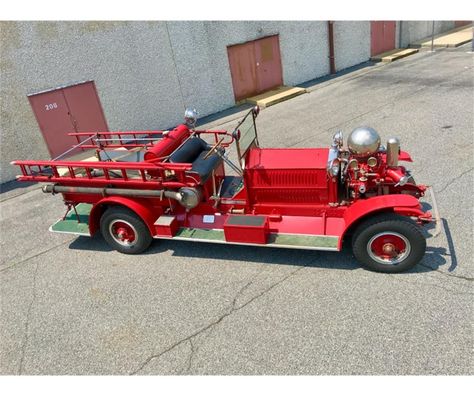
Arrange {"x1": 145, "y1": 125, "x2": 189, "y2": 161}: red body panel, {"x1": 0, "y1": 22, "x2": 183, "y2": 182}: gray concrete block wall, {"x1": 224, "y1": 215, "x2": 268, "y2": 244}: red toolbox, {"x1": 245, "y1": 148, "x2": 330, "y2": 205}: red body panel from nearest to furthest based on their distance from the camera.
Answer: {"x1": 224, "y1": 215, "x2": 268, "y2": 244}: red toolbox
{"x1": 245, "y1": 148, "x2": 330, "y2": 205}: red body panel
{"x1": 145, "y1": 125, "x2": 189, "y2": 161}: red body panel
{"x1": 0, "y1": 22, "x2": 183, "y2": 182}: gray concrete block wall

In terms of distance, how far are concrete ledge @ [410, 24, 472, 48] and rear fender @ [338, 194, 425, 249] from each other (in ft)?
56.1

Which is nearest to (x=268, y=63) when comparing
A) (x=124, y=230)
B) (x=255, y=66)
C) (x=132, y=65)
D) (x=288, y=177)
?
(x=255, y=66)

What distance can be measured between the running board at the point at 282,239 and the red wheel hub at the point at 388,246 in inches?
19.0

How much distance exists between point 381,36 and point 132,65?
12.6 metres

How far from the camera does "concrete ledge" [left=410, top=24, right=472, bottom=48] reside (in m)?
18.0

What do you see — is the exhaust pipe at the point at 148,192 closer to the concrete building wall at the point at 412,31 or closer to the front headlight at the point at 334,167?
the front headlight at the point at 334,167

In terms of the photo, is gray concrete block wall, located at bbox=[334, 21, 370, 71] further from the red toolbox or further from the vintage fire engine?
the red toolbox

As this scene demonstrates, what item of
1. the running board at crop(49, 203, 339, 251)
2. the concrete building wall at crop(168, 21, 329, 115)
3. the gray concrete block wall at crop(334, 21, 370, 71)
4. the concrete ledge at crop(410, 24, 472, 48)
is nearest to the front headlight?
the running board at crop(49, 203, 339, 251)

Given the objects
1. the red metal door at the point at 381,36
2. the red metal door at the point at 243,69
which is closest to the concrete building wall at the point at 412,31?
the red metal door at the point at 381,36

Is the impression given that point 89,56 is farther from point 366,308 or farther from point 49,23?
point 366,308

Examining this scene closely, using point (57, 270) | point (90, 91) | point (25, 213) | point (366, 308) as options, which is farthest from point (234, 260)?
point (90, 91)

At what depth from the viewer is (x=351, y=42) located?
16328 mm

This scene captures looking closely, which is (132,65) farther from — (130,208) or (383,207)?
(383,207)

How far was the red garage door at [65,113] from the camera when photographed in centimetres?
961
